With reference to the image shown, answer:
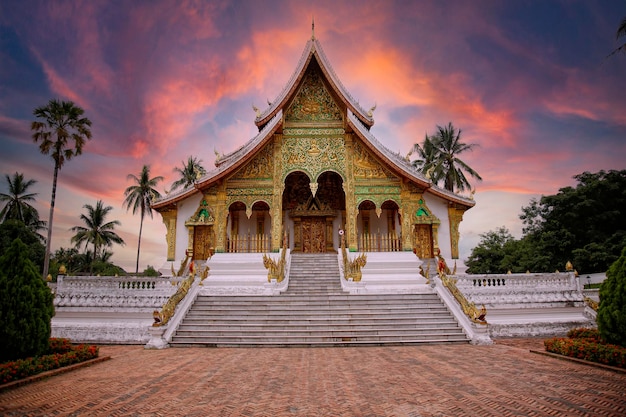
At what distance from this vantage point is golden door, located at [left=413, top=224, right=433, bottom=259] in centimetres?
1822

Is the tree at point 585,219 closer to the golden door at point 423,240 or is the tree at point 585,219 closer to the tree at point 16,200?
the golden door at point 423,240

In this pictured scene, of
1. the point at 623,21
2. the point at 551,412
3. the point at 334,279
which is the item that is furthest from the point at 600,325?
the point at 623,21

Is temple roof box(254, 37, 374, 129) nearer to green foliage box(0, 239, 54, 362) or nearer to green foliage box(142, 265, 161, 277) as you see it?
green foliage box(0, 239, 54, 362)

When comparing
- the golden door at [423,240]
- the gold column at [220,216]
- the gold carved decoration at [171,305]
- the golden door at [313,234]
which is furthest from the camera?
the golden door at [313,234]

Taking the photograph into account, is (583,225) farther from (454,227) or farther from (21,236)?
(21,236)

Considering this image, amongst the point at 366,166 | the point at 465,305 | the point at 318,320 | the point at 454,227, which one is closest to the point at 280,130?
the point at 366,166

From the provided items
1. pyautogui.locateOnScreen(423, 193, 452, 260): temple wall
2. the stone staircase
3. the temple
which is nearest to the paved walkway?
the stone staircase

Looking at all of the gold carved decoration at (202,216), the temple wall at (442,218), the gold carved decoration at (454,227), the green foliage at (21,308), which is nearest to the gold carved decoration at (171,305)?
the green foliage at (21,308)

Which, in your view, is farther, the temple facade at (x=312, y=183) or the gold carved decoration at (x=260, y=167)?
the gold carved decoration at (x=260, y=167)

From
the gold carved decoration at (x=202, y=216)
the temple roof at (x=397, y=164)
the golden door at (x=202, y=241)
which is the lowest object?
the golden door at (x=202, y=241)

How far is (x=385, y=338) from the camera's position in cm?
991

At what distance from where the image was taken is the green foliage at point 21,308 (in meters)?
6.43

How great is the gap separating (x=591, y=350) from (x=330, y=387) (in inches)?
198

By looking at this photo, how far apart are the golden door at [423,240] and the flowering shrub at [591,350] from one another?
9.56 metres
